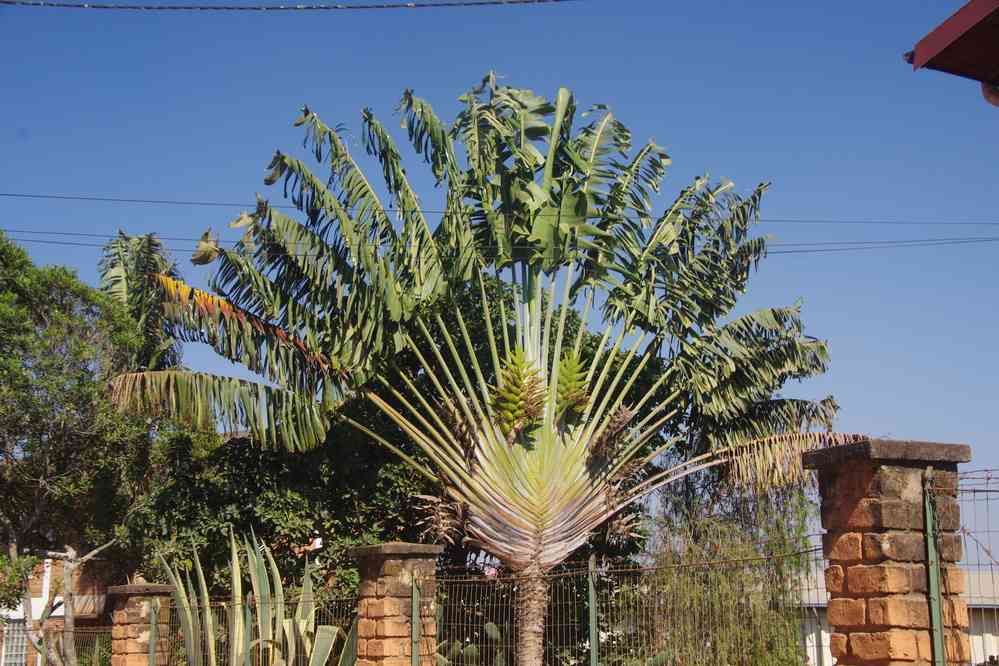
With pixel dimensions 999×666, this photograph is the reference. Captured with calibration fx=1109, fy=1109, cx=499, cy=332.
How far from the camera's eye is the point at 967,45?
7.15 metres

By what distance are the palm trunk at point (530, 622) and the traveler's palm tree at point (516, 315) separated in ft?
2.90

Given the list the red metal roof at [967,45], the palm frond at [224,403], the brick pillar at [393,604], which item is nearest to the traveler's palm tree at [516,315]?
the palm frond at [224,403]

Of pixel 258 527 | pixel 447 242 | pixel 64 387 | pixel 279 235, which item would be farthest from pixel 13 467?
pixel 447 242

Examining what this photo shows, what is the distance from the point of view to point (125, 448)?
18.7 meters

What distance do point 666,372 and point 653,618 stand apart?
5.11 metres

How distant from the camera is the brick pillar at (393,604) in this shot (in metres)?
9.48

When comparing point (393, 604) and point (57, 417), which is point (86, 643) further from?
point (393, 604)

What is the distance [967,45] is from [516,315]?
7.96m

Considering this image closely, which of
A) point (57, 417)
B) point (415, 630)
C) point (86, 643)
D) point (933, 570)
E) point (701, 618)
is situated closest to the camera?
point (933, 570)

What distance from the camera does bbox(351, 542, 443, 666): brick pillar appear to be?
373 inches

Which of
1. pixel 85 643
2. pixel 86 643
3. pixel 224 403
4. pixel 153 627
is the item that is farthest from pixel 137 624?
pixel 85 643

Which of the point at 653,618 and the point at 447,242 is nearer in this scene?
the point at 653,618

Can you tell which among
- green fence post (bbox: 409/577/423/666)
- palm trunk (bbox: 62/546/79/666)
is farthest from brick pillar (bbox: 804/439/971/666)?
palm trunk (bbox: 62/546/79/666)

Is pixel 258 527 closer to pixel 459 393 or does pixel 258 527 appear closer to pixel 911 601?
pixel 459 393
